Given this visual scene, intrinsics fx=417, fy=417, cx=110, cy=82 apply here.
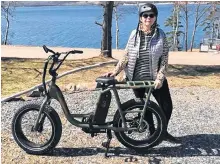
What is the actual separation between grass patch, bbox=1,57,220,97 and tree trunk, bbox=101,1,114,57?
1.00 meters

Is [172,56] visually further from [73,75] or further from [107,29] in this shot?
[73,75]

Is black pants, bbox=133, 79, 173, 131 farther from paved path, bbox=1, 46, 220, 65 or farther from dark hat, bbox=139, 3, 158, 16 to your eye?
paved path, bbox=1, 46, 220, 65

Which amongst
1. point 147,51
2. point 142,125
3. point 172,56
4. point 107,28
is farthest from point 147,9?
point 172,56

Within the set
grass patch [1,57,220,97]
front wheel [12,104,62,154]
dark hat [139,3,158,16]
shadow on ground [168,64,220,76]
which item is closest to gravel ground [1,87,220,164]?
front wheel [12,104,62,154]

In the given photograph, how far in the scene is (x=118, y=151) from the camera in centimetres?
544

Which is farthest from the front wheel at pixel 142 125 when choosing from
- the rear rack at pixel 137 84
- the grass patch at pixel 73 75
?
the grass patch at pixel 73 75

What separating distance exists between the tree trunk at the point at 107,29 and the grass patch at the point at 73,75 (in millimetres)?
1000

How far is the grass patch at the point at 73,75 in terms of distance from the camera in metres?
10.1

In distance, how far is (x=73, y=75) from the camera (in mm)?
11375

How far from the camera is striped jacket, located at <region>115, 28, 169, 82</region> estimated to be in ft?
16.6

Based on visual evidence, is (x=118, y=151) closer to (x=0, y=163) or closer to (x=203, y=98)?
(x=0, y=163)

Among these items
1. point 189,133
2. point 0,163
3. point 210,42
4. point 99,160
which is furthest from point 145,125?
point 210,42

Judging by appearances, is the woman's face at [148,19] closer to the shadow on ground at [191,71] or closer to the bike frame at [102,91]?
the bike frame at [102,91]

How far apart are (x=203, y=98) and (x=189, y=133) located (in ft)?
8.50
